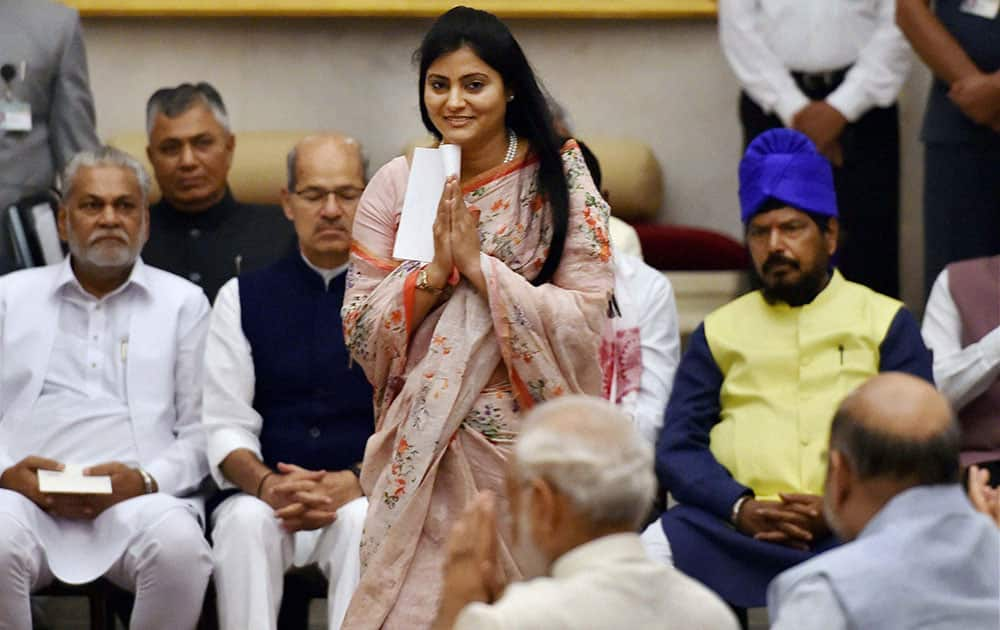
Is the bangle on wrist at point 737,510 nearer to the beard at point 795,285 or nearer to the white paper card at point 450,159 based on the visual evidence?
the beard at point 795,285

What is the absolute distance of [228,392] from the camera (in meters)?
5.14

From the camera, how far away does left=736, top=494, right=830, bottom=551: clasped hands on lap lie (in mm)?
4719

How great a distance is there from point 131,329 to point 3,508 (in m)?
0.64

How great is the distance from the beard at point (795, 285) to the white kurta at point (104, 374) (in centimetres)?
149

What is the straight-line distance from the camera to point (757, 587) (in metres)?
4.78

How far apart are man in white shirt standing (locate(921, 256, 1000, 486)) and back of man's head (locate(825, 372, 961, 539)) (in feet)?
7.06

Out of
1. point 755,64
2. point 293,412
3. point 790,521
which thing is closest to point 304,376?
point 293,412

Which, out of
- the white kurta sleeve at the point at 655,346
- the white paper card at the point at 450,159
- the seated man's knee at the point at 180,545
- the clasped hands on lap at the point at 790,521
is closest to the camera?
the white paper card at the point at 450,159

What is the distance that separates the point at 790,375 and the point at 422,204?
162cm

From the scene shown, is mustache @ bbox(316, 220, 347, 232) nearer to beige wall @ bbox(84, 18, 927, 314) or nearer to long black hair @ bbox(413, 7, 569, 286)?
long black hair @ bbox(413, 7, 569, 286)

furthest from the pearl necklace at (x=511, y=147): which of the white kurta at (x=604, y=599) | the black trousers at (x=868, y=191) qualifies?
the black trousers at (x=868, y=191)

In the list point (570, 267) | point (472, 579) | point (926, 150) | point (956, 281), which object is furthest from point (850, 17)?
point (472, 579)

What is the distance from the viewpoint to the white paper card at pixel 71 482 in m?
4.93

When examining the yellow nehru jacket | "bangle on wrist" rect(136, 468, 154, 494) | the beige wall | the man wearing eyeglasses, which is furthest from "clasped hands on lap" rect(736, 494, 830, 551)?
the beige wall
